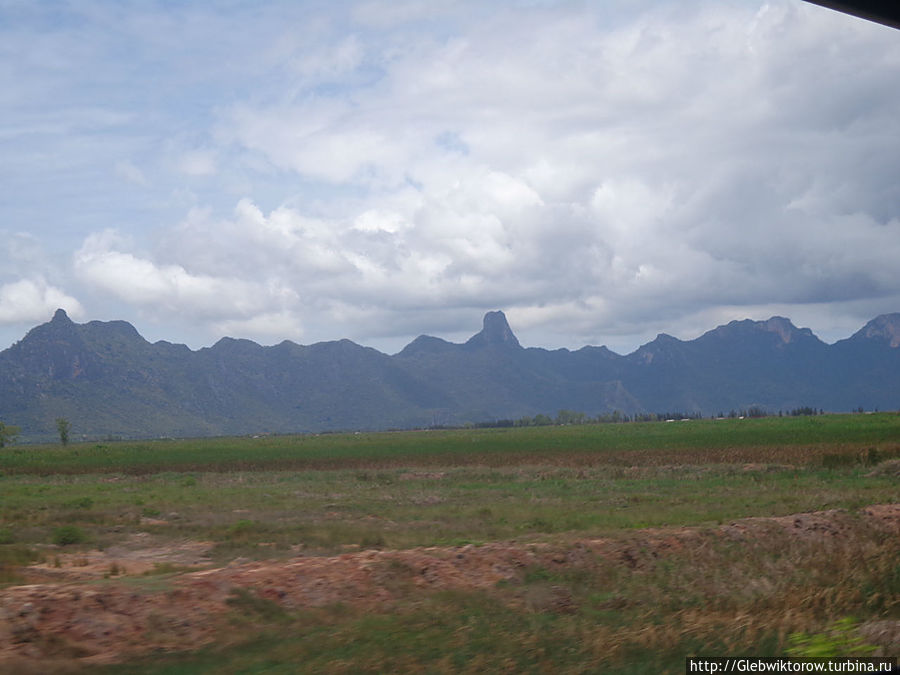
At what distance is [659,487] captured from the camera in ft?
110

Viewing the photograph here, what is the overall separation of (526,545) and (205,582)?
22.4 feet

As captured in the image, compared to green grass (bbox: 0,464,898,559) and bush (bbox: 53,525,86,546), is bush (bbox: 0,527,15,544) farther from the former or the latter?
bush (bbox: 53,525,86,546)

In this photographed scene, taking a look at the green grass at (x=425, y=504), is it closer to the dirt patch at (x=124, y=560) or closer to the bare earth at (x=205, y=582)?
the dirt patch at (x=124, y=560)

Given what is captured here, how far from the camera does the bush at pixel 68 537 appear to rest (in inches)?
781

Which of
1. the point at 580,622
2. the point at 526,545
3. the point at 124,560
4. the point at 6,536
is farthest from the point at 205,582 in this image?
the point at 6,536

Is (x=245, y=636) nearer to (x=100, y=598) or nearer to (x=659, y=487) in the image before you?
(x=100, y=598)

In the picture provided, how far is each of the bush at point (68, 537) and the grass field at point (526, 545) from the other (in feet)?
0.16

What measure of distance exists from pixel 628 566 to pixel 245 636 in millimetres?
7463

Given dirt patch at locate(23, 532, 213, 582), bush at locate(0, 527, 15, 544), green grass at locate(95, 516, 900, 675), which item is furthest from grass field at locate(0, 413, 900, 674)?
dirt patch at locate(23, 532, 213, 582)

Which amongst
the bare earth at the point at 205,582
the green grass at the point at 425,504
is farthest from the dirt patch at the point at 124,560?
the green grass at the point at 425,504

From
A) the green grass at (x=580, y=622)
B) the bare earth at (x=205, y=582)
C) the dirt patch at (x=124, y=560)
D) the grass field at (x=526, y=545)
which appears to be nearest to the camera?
the green grass at (x=580, y=622)

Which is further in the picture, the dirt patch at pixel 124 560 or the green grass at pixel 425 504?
the green grass at pixel 425 504

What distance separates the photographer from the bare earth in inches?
409

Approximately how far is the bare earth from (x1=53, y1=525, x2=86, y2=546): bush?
4.12ft
